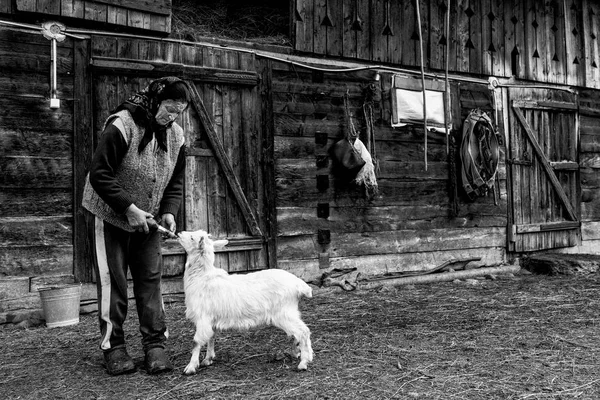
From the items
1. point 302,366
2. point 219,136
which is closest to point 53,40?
point 219,136

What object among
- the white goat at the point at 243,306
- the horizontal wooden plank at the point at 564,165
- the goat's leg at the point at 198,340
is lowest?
the goat's leg at the point at 198,340

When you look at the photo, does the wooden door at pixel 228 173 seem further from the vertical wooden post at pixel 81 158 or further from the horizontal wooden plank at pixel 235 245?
the vertical wooden post at pixel 81 158

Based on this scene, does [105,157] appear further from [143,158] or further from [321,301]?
[321,301]

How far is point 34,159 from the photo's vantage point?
544 centimetres

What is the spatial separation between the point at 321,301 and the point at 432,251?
2261 mm

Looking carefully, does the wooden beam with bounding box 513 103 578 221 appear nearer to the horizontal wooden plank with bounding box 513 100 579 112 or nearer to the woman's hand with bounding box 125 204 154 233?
the horizontal wooden plank with bounding box 513 100 579 112

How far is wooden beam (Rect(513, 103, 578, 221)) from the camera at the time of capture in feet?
28.6

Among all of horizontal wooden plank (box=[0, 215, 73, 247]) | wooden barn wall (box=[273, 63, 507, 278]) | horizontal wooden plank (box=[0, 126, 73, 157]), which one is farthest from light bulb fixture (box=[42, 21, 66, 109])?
wooden barn wall (box=[273, 63, 507, 278])

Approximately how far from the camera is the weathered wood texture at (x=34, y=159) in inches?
210

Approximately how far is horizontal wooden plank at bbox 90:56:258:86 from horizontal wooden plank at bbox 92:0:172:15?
1.80ft

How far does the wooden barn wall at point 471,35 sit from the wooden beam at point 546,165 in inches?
26.0

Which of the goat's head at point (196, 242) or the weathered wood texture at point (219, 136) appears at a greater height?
the weathered wood texture at point (219, 136)

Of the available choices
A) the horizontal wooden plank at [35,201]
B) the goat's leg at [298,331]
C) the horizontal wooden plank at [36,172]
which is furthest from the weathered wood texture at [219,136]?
the goat's leg at [298,331]

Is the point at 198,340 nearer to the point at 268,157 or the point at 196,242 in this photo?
the point at 196,242
